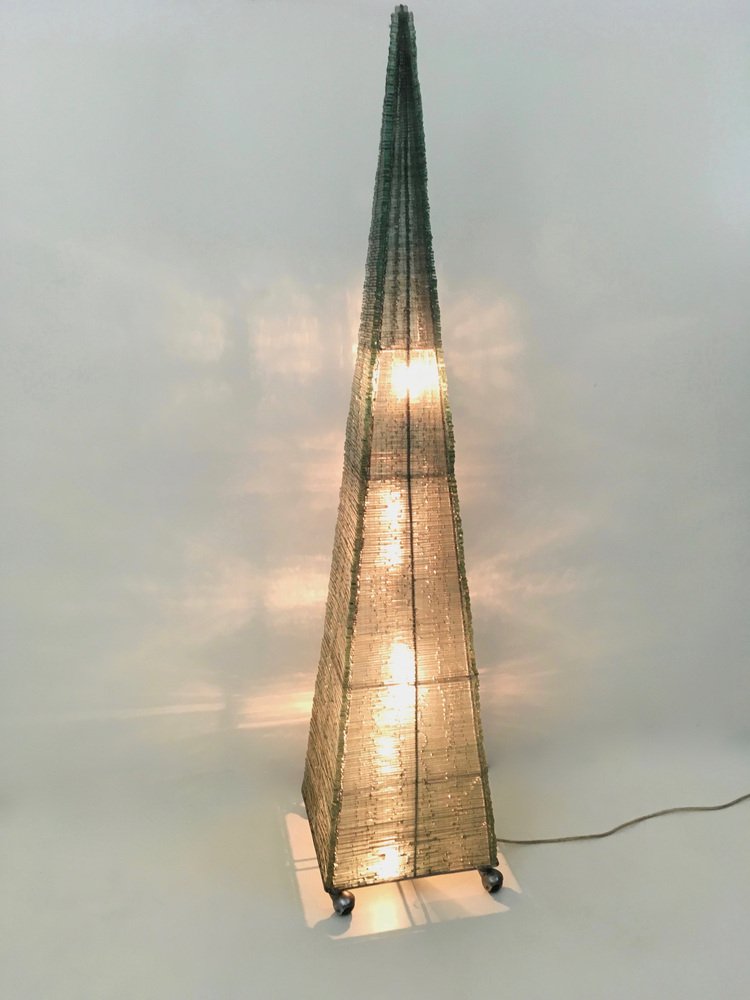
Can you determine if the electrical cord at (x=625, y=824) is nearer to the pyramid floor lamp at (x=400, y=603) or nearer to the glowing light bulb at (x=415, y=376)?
the pyramid floor lamp at (x=400, y=603)

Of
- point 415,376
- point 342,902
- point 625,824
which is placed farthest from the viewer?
point 625,824

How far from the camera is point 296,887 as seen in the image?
1.47 m

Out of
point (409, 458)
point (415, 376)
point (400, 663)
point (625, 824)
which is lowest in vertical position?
point (625, 824)

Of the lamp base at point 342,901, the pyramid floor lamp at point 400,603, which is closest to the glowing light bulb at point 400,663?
the pyramid floor lamp at point 400,603

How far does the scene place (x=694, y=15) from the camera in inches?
61.5

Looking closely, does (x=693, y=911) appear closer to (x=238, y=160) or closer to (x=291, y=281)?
(x=291, y=281)

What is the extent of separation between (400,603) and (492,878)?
1.67 feet

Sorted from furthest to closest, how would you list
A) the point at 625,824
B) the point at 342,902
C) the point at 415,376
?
the point at 625,824 < the point at 342,902 < the point at 415,376

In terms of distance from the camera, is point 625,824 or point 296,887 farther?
point 625,824

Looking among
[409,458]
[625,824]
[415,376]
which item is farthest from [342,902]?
[415,376]

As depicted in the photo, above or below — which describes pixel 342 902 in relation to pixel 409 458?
below

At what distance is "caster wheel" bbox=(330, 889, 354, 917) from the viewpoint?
1.39 meters

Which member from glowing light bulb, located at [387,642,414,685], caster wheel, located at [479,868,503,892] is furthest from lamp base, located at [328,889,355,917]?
glowing light bulb, located at [387,642,414,685]

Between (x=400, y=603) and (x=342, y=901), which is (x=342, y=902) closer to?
(x=342, y=901)
